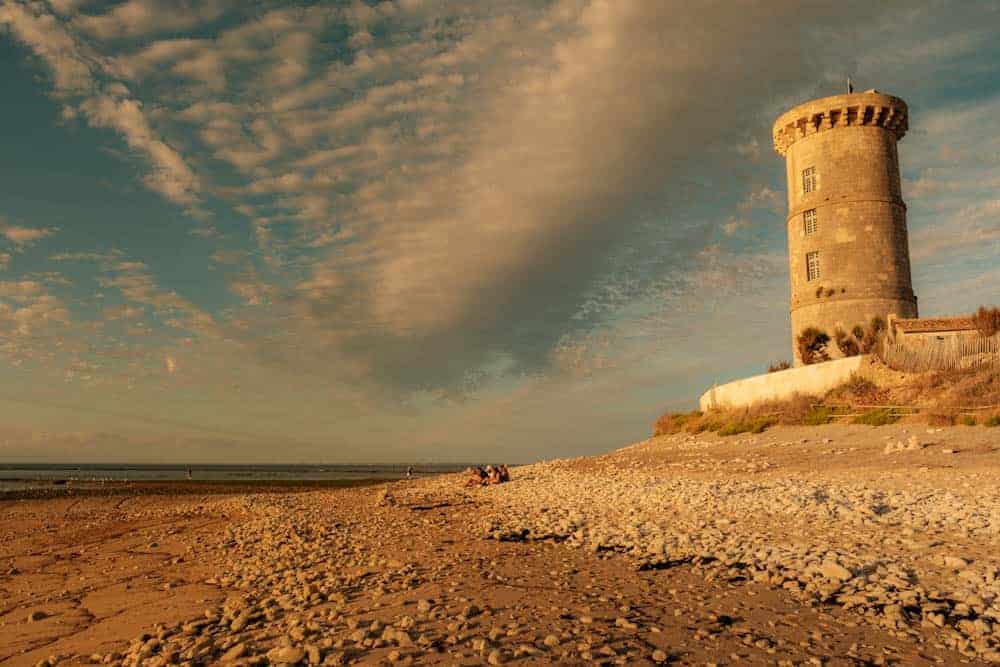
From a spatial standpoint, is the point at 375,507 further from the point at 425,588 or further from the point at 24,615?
the point at 425,588

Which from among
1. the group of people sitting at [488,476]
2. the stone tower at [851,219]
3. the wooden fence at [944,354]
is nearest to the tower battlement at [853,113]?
the stone tower at [851,219]

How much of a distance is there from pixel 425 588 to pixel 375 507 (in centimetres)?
1256

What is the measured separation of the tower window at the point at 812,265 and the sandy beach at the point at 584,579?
21.6 meters

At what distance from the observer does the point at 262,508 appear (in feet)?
78.3

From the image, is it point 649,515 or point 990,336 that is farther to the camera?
point 990,336

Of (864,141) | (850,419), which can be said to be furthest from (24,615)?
(864,141)

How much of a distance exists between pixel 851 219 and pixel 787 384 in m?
12.8

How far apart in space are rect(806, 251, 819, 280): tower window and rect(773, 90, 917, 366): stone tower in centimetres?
2

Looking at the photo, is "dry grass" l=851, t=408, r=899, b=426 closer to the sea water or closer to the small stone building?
the small stone building

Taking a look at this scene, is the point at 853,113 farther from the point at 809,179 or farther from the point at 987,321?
the point at 987,321

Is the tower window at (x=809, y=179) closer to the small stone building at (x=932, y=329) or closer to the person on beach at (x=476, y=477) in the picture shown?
the small stone building at (x=932, y=329)

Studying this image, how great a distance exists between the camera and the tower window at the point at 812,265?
38.1 metres

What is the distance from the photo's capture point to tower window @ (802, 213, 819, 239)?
38.4m

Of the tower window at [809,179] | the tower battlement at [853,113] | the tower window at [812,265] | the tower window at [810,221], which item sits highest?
the tower battlement at [853,113]
